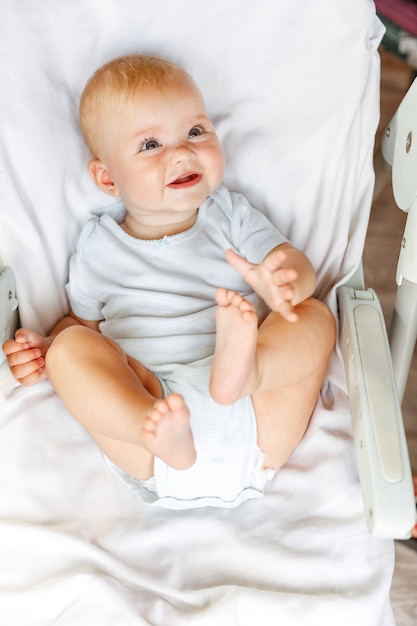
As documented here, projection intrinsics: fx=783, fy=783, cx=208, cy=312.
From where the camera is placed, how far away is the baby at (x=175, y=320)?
93 centimetres

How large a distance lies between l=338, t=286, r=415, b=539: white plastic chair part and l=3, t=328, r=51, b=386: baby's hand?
43 centimetres

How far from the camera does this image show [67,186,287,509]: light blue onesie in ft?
3.33

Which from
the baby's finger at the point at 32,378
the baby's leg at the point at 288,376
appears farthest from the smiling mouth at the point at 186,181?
the baby's finger at the point at 32,378

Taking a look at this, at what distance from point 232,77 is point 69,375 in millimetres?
540

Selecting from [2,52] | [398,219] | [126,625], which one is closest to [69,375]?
[126,625]

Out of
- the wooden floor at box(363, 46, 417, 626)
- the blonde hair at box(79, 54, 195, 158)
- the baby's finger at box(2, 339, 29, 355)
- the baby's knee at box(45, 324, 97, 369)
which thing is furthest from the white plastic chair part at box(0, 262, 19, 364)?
the wooden floor at box(363, 46, 417, 626)

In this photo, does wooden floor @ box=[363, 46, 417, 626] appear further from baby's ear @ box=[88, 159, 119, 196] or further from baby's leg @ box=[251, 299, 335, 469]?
baby's ear @ box=[88, 159, 119, 196]

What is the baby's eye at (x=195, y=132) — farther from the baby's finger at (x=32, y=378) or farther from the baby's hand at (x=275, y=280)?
the baby's finger at (x=32, y=378)

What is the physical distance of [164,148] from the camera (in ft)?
3.57

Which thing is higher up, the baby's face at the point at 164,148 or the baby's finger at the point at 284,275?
the baby's face at the point at 164,148

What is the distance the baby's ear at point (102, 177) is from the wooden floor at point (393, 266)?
783 mm

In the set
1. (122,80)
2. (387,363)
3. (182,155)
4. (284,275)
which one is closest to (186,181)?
(182,155)

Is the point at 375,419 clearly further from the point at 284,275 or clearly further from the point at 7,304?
the point at 7,304

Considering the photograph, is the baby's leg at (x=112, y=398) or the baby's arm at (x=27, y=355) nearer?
the baby's leg at (x=112, y=398)
